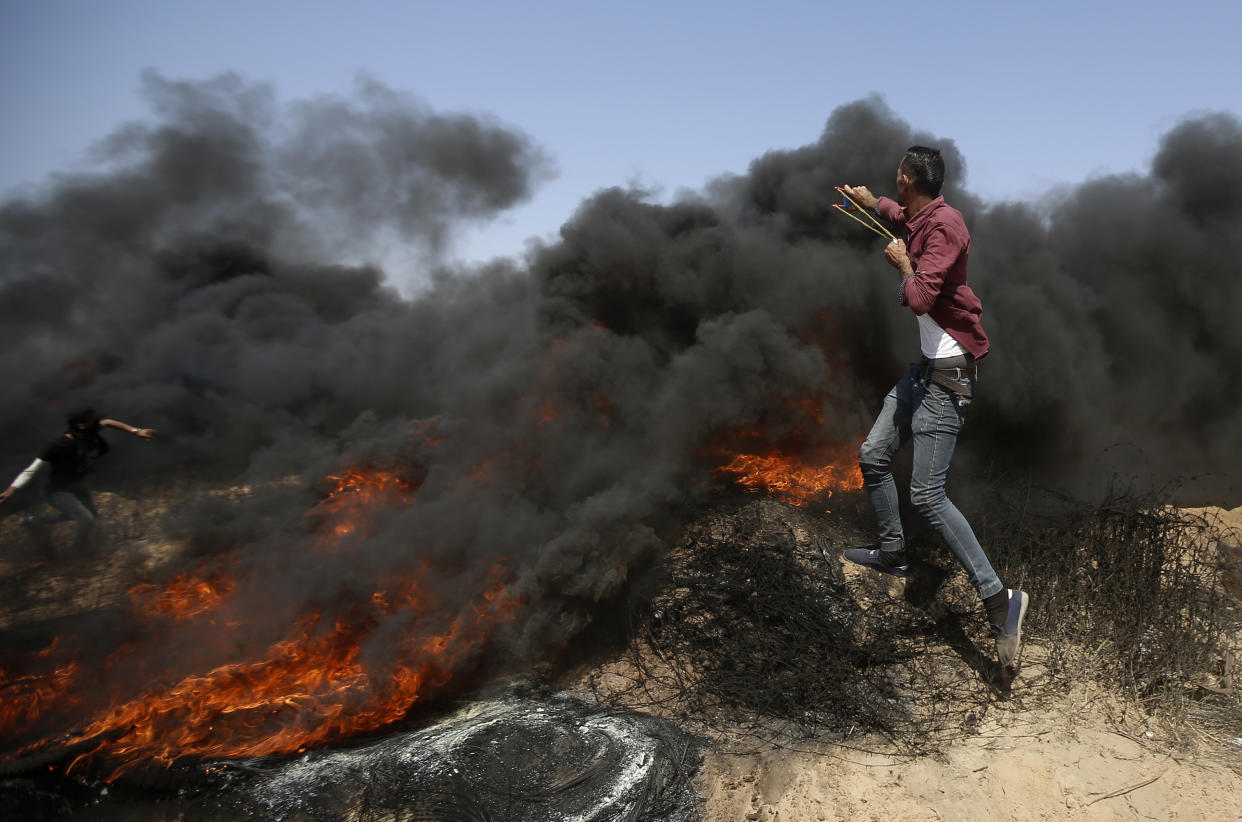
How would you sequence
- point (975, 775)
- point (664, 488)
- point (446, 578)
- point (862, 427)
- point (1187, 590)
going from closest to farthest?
point (975, 775), point (1187, 590), point (446, 578), point (664, 488), point (862, 427)

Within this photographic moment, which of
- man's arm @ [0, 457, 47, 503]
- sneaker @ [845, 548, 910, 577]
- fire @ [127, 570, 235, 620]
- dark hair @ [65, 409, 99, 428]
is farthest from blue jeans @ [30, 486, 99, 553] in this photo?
sneaker @ [845, 548, 910, 577]

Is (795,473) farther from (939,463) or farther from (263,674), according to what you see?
(263,674)

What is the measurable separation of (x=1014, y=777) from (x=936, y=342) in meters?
2.14

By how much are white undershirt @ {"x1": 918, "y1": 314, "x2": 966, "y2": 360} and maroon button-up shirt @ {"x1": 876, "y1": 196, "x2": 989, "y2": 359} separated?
2 cm

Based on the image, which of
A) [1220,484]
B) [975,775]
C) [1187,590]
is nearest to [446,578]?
[975,775]

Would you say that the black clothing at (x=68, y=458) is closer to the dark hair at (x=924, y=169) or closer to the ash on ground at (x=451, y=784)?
the ash on ground at (x=451, y=784)

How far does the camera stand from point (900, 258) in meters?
3.81

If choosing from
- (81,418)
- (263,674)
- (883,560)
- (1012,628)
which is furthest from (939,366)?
(81,418)

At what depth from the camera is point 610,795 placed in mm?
3277

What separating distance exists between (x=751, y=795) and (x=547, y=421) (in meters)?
4.13

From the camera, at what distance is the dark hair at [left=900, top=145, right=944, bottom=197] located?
390cm

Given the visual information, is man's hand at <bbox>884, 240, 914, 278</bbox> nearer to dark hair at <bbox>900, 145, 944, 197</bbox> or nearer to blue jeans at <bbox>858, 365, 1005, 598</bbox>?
dark hair at <bbox>900, 145, 944, 197</bbox>

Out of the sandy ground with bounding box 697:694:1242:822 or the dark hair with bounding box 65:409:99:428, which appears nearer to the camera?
the sandy ground with bounding box 697:694:1242:822

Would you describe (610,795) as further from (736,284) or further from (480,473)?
(736,284)
